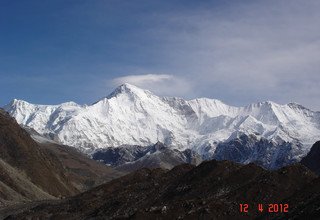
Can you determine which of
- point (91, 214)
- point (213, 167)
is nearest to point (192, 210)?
point (213, 167)

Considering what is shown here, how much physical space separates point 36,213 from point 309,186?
204 ft

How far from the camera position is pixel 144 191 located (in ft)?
373

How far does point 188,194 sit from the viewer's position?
3799 inches

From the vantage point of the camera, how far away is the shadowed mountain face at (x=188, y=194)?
79.3m

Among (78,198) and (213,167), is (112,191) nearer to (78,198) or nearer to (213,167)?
(78,198)

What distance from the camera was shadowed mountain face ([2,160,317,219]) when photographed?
79.3 m
